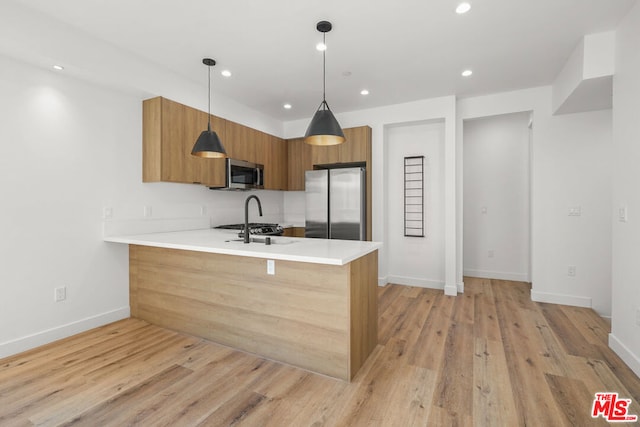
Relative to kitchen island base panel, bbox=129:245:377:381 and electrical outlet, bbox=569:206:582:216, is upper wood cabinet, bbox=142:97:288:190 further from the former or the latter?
electrical outlet, bbox=569:206:582:216

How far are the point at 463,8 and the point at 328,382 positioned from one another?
2843 millimetres

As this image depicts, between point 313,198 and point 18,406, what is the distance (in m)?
3.53

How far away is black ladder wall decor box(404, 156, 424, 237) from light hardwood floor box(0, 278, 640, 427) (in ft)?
5.96

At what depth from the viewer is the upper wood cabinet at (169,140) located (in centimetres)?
316

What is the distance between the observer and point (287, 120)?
5266 millimetres

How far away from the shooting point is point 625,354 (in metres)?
2.29

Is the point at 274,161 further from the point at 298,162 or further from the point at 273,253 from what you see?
the point at 273,253

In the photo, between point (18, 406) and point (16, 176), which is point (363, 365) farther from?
point (16, 176)

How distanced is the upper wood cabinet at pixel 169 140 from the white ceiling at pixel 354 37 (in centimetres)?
45

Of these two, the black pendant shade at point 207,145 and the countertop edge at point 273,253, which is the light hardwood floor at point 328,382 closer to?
the countertop edge at point 273,253

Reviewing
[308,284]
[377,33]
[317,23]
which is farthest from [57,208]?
[377,33]

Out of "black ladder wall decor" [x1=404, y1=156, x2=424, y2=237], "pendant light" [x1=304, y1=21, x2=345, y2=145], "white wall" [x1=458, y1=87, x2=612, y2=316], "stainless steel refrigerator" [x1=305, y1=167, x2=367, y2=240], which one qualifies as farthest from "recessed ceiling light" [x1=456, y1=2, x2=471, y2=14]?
"black ladder wall decor" [x1=404, y1=156, x2=424, y2=237]

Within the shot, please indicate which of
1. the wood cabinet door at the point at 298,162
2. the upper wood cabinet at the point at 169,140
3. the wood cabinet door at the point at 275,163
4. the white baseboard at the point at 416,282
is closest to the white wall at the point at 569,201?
the white baseboard at the point at 416,282

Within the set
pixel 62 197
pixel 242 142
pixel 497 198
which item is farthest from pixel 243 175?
pixel 497 198
